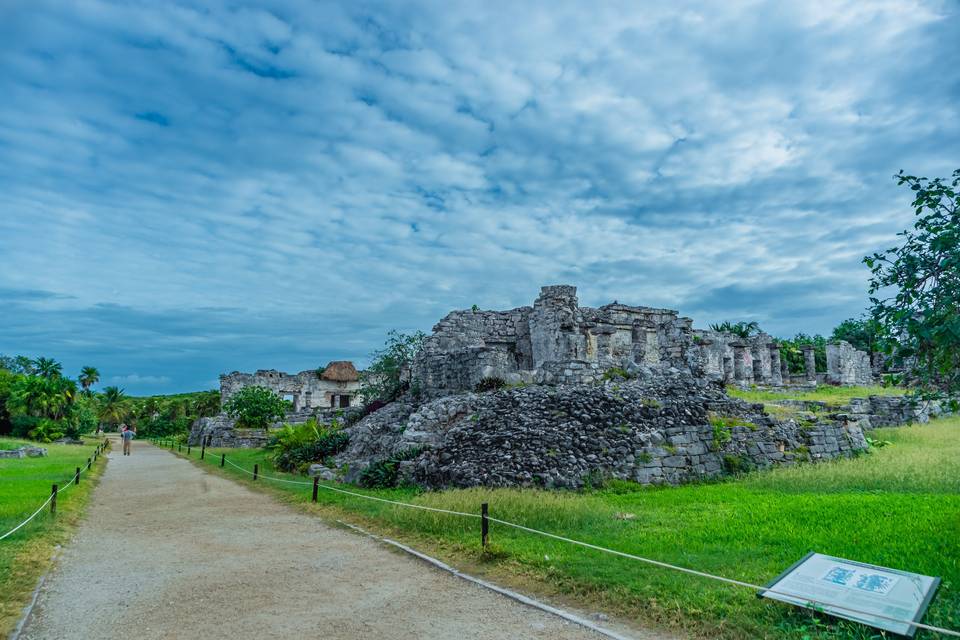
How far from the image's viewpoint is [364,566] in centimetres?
703

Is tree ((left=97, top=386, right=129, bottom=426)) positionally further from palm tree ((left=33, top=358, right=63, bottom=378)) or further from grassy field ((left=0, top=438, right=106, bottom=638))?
grassy field ((left=0, top=438, right=106, bottom=638))

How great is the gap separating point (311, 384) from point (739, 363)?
2819cm

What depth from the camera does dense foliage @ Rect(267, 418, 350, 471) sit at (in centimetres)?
1884

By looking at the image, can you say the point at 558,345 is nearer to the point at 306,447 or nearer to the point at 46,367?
the point at 306,447

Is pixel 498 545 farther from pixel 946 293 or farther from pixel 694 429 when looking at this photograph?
pixel 694 429

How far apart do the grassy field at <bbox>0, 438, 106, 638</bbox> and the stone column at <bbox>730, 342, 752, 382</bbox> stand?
27.6 m

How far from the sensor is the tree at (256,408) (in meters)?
33.1

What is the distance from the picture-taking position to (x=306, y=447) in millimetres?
19344

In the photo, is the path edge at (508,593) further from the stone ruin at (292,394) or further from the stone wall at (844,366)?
the stone wall at (844,366)

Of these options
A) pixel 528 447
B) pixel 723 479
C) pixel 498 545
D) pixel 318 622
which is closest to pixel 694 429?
pixel 723 479

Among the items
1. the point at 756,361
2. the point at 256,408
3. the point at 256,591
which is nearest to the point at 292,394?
the point at 256,408

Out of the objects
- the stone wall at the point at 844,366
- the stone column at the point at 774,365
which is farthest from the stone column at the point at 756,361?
the stone wall at the point at 844,366

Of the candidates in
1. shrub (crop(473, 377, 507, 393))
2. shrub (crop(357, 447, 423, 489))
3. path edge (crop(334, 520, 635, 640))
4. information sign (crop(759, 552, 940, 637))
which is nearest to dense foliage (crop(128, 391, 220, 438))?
shrub (crop(473, 377, 507, 393))

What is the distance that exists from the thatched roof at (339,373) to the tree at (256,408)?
940 centimetres
